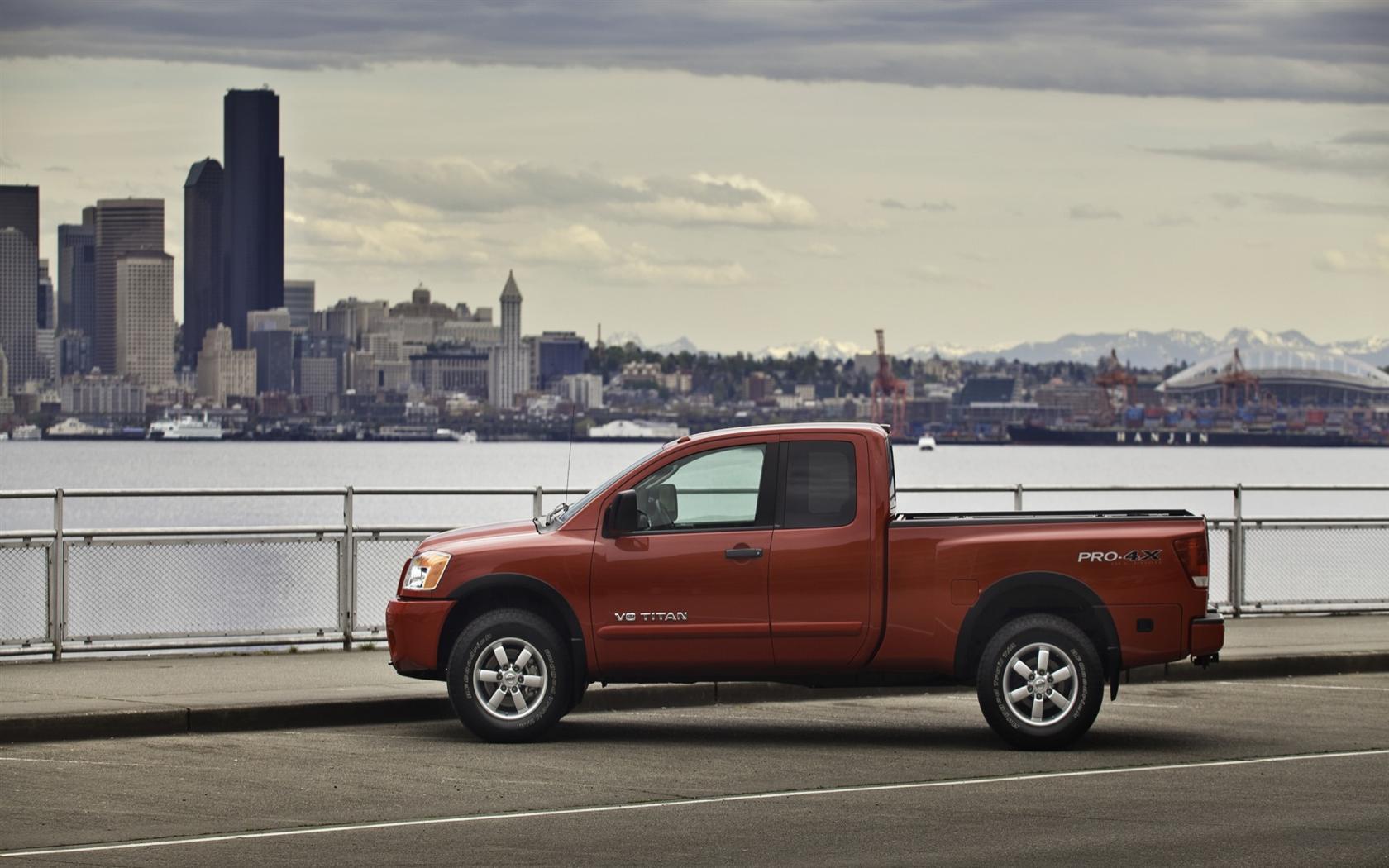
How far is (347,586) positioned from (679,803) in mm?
7491

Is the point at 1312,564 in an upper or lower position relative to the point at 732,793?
upper

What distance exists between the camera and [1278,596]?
21.0 metres

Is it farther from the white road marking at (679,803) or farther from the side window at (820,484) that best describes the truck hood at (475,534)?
the white road marking at (679,803)

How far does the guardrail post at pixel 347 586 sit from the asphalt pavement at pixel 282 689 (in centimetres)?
24

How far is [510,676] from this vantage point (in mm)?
12633

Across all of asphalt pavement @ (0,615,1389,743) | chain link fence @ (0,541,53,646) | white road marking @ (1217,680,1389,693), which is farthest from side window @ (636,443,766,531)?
chain link fence @ (0,541,53,646)

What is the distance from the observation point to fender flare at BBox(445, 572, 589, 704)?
12.6 meters

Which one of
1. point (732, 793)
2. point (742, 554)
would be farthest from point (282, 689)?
point (732, 793)

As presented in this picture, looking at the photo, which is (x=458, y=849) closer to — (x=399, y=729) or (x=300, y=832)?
(x=300, y=832)

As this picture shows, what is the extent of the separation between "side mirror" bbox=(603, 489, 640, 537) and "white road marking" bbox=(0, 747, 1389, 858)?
7.70 ft

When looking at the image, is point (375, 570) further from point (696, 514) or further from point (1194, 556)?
point (1194, 556)

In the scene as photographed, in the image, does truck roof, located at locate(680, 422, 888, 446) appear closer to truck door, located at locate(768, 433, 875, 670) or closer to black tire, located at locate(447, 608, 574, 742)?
truck door, located at locate(768, 433, 875, 670)

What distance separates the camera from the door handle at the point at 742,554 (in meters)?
12.5

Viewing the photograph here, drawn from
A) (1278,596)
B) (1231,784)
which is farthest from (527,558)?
(1278,596)
